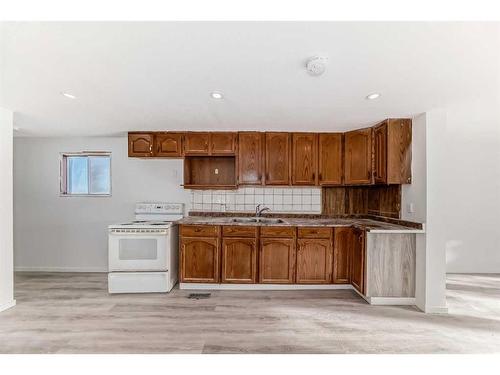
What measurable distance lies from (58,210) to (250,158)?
3100 mm

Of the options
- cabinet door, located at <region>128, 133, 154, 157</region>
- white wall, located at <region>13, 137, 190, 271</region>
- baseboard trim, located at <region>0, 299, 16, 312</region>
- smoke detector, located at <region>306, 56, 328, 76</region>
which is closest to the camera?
smoke detector, located at <region>306, 56, 328, 76</region>

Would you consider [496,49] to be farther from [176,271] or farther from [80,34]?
[176,271]

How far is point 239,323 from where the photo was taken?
248 centimetres

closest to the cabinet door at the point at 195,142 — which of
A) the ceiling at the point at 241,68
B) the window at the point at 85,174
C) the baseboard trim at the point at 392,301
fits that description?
the ceiling at the point at 241,68

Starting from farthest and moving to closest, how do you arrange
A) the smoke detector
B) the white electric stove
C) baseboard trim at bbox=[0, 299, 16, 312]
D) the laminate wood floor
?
the white electric stove, baseboard trim at bbox=[0, 299, 16, 312], the laminate wood floor, the smoke detector

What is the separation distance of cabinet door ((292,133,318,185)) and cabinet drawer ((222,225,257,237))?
882 millimetres

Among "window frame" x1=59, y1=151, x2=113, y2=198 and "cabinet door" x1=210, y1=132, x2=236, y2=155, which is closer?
"cabinet door" x1=210, y1=132, x2=236, y2=155

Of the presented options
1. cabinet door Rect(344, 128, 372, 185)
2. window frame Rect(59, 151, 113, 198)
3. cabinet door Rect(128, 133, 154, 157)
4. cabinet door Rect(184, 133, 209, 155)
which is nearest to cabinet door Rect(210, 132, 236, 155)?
cabinet door Rect(184, 133, 209, 155)

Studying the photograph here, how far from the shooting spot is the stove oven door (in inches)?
128

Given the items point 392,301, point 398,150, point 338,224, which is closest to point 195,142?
point 338,224

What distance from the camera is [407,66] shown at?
178 centimetres

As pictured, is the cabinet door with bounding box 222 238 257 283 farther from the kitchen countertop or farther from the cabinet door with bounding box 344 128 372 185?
the cabinet door with bounding box 344 128 372 185

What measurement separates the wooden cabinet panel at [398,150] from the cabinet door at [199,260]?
223 centimetres

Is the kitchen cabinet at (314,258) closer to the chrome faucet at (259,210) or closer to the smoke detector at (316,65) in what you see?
the chrome faucet at (259,210)
